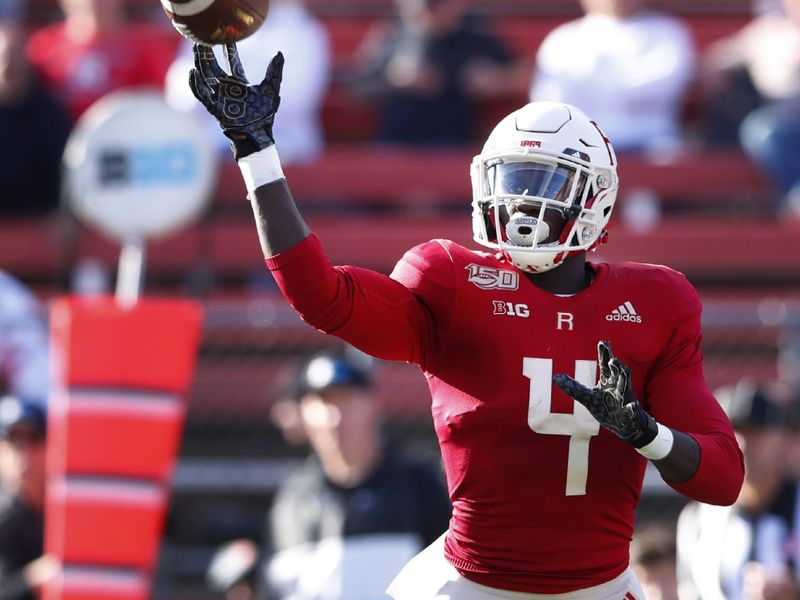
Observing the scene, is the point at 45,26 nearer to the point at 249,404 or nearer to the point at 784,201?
the point at 249,404

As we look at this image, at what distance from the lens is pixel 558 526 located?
341 cm

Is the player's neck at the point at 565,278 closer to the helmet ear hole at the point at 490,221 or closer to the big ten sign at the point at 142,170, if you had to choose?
the helmet ear hole at the point at 490,221

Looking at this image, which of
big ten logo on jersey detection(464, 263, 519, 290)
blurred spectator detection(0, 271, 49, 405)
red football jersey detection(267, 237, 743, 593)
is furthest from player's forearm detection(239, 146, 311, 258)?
blurred spectator detection(0, 271, 49, 405)

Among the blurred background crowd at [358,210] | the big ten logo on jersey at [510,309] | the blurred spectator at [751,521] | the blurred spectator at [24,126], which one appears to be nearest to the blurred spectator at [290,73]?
the blurred background crowd at [358,210]

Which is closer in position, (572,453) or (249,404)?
(572,453)

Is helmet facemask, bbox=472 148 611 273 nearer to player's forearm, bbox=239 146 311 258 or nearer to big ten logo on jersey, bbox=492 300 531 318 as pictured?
big ten logo on jersey, bbox=492 300 531 318

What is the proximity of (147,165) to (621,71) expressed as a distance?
8.63 ft

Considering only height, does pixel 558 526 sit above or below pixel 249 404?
above

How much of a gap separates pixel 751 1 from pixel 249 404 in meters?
4.20

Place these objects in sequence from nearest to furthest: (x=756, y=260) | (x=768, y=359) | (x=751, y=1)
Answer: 1. (x=768, y=359)
2. (x=756, y=260)
3. (x=751, y=1)

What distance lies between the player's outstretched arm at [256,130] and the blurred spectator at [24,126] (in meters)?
4.59

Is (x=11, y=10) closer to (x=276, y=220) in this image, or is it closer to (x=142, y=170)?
(x=142, y=170)

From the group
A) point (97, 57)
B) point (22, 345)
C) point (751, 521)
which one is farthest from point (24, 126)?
point (751, 521)

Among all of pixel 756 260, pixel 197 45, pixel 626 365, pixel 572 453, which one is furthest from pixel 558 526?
pixel 756 260
